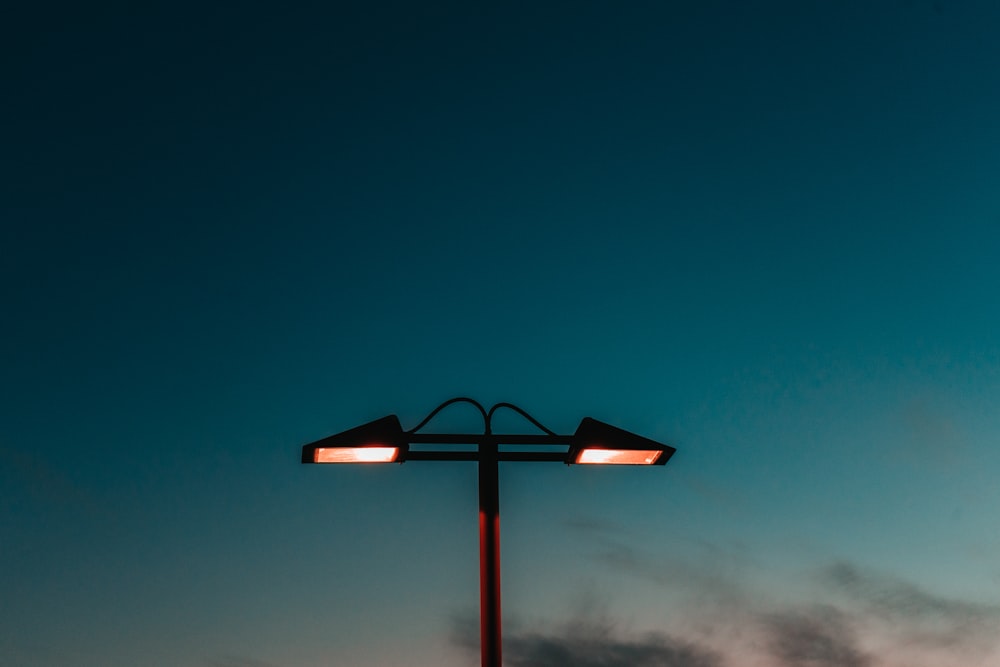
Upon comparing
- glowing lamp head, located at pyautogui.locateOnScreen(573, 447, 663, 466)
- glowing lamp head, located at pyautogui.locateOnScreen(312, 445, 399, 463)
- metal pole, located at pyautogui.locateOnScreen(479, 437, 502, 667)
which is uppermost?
glowing lamp head, located at pyautogui.locateOnScreen(573, 447, 663, 466)

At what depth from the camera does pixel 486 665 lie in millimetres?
6738

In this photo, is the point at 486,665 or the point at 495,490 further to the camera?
the point at 495,490

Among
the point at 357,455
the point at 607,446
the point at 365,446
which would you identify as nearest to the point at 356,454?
the point at 357,455

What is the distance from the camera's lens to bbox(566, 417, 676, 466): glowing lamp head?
730cm

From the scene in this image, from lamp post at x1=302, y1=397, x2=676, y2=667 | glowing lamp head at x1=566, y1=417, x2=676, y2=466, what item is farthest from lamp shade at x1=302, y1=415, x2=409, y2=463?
glowing lamp head at x1=566, y1=417, x2=676, y2=466

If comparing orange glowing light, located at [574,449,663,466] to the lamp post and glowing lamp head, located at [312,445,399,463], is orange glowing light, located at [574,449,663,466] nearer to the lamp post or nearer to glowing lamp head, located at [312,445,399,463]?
the lamp post

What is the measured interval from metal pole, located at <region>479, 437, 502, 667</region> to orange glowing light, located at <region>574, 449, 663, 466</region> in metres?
0.69

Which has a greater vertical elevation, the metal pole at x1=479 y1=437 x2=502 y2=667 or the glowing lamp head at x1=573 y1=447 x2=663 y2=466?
the glowing lamp head at x1=573 y1=447 x2=663 y2=466

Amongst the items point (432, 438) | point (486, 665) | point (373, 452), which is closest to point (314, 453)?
point (373, 452)

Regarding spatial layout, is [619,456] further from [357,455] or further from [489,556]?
[357,455]

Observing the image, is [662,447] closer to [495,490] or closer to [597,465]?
[597,465]

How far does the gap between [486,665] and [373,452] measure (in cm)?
170

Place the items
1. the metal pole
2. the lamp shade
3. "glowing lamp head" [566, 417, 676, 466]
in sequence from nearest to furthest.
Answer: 1. the metal pole
2. the lamp shade
3. "glowing lamp head" [566, 417, 676, 466]

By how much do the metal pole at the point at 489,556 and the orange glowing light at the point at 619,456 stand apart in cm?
69
